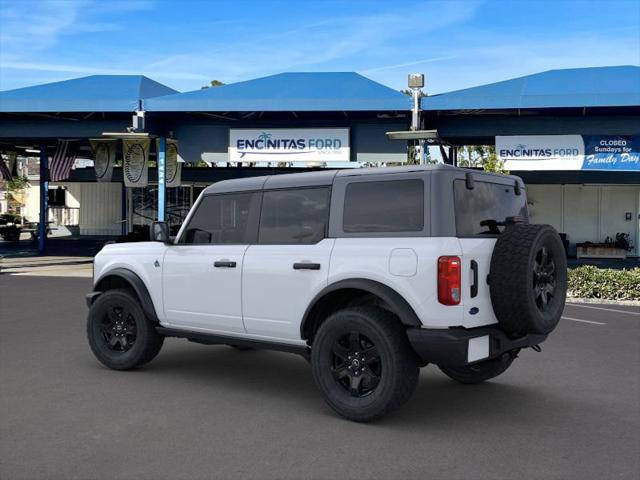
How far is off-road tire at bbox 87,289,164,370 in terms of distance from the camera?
22.4 ft

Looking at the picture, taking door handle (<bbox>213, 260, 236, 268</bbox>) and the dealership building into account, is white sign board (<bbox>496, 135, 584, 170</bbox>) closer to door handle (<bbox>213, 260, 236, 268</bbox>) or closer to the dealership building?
the dealership building

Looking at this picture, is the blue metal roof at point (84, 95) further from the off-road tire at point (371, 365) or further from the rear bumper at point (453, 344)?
the rear bumper at point (453, 344)

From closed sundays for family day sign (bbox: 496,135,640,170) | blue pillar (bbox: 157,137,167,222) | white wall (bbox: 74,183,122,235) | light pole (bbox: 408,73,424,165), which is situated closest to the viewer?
light pole (bbox: 408,73,424,165)

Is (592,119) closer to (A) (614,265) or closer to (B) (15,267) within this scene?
(A) (614,265)

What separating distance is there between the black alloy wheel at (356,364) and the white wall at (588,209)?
23686 mm

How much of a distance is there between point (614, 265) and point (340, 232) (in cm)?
1980

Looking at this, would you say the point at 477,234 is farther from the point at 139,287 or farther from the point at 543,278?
the point at 139,287

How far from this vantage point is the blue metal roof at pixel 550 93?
1830cm

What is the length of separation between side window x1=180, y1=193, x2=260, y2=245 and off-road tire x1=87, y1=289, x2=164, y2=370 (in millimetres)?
1002

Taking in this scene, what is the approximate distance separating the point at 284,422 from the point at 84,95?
60.8 feet

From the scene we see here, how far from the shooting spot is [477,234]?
5238 millimetres

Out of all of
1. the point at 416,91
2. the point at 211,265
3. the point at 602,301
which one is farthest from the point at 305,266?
the point at 416,91

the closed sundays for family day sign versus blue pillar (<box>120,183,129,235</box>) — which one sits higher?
the closed sundays for family day sign

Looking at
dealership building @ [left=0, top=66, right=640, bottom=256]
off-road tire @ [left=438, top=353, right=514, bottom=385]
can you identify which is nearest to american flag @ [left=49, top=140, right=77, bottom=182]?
dealership building @ [left=0, top=66, right=640, bottom=256]
